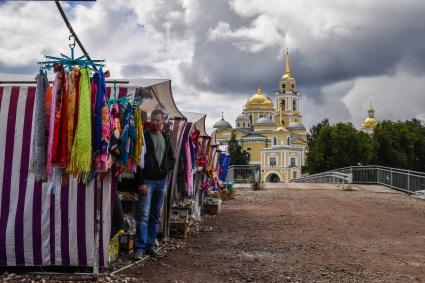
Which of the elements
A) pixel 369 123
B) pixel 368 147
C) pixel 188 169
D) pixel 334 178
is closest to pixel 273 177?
pixel 369 123

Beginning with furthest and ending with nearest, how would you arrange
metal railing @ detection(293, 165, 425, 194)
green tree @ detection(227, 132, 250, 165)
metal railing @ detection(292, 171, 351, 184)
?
green tree @ detection(227, 132, 250, 165)
metal railing @ detection(292, 171, 351, 184)
metal railing @ detection(293, 165, 425, 194)

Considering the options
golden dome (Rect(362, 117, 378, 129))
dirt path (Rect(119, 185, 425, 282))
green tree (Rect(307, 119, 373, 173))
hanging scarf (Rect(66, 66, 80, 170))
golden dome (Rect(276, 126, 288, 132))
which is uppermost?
golden dome (Rect(362, 117, 378, 129))

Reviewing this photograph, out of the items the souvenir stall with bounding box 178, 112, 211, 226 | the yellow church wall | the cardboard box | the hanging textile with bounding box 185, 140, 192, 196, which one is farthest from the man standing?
the yellow church wall

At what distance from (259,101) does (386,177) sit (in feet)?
328

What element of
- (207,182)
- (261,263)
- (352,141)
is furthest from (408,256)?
(352,141)

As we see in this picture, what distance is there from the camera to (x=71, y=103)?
599cm

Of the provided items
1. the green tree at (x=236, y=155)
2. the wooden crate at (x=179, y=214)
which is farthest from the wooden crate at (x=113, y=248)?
the green tree at (x=236, y=155)

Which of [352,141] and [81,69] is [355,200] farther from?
[352,141]

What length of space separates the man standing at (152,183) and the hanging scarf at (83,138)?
161 cm

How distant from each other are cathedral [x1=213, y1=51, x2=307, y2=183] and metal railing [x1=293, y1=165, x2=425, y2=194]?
263ft

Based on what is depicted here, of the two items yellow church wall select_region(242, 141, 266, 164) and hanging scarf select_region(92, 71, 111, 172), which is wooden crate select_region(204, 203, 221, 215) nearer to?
hanging scarf select_region(92, 71, 111, 172)

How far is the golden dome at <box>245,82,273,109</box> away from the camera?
414 feet

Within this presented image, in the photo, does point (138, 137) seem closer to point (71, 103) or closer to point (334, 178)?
point (71, 103)

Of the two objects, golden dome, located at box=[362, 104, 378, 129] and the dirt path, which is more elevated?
golden dome, located at box=[362, 104, 378, 129]
